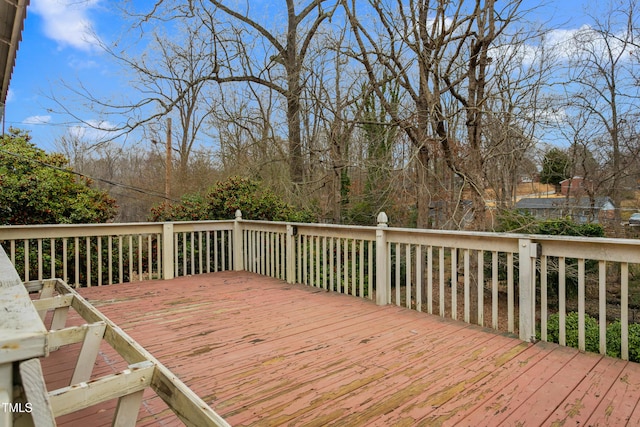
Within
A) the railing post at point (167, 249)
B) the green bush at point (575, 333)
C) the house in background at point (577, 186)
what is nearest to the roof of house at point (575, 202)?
the house in background at point (577, 186)

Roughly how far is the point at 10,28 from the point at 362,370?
4337mm

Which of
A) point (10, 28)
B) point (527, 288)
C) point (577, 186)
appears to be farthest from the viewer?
point (577, 186)

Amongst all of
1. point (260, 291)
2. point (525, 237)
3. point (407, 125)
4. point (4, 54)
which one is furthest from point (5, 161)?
point (525, 237)

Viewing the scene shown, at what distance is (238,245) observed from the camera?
20.5 ft

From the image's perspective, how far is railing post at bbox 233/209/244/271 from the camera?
616 cm

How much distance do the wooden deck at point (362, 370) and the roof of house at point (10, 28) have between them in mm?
2839

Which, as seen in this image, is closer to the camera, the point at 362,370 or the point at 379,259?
the point at 362,370

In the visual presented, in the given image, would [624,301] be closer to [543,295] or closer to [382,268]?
[543,295]

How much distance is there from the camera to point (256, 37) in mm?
10445

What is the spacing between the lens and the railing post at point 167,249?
5.42 metres

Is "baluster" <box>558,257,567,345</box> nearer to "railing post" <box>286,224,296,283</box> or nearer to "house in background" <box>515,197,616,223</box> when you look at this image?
"railing post" <box>286,224,296,283</box>

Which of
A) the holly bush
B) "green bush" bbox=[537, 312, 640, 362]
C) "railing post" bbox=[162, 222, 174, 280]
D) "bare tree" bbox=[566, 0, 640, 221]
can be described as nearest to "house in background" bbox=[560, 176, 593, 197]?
"bare tree" bbox=[566, 0, 640, 221]

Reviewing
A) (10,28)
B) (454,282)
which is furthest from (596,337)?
(10,28)

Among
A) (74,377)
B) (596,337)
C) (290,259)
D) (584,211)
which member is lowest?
(596,337)
